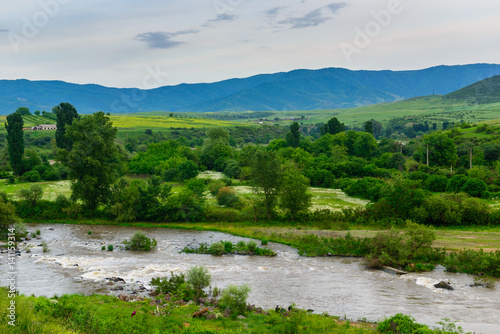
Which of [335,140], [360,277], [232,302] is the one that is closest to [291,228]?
[360,277]

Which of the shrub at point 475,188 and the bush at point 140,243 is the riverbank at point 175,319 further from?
the shrub at point 475,188

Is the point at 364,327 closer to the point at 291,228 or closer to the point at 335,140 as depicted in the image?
the point at 291,228

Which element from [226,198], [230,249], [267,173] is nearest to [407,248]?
[230,249]

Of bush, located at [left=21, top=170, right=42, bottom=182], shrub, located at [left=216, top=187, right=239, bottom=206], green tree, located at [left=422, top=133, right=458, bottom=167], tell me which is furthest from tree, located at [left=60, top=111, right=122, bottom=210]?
green tree, located at [left=422, top=133, right=458, bottom=167]

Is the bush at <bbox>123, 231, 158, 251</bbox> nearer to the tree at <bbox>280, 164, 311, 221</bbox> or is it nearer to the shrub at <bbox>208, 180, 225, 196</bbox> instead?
the tree at <bbox>280, 164, 311, 221</bbox>

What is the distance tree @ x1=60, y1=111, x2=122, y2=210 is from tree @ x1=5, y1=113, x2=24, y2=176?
31.0m

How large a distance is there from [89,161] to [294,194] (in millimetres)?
24349

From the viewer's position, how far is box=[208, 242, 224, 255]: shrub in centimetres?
3512

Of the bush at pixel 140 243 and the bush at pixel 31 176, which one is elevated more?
the bush at pixel 31 176

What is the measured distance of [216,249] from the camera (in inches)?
1383

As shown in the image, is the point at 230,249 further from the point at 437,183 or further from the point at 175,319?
the point at 437,183

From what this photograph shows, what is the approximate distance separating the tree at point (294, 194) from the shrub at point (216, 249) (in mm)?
12742

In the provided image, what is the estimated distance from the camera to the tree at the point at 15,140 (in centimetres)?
7275

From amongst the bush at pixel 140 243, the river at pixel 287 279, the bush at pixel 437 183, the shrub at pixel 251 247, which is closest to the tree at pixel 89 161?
the river at pixel 287 279
